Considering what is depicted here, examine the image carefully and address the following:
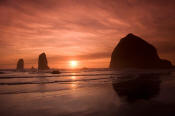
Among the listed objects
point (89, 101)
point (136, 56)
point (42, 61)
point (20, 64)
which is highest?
point (136, 56)

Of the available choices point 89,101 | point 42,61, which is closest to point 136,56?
point 42,61

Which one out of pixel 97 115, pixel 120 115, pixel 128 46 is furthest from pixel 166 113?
pixel 128 46

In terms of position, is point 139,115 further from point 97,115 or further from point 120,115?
point 97,115

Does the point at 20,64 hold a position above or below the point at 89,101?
above

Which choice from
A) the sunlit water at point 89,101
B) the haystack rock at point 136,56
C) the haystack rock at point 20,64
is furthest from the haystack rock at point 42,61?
the sunlit water at point 89,101

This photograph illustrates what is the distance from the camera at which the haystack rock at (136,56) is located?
5256 inches

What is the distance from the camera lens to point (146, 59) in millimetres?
135250

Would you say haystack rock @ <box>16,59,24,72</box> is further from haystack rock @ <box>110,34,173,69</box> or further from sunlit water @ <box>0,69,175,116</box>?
sunlit water @ <box>0,69,175,116</box>

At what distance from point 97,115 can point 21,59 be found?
163m

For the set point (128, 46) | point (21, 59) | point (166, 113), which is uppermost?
point (128, 46)

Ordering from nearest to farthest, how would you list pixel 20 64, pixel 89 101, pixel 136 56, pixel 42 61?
pixel 89 101 < pixel 136 56 < pixel 42 61 < pixel 20 64

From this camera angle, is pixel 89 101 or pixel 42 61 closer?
pixel 89 101

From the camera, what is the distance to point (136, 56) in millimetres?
138250

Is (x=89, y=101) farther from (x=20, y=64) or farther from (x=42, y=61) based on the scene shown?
(x=20, y=64)
